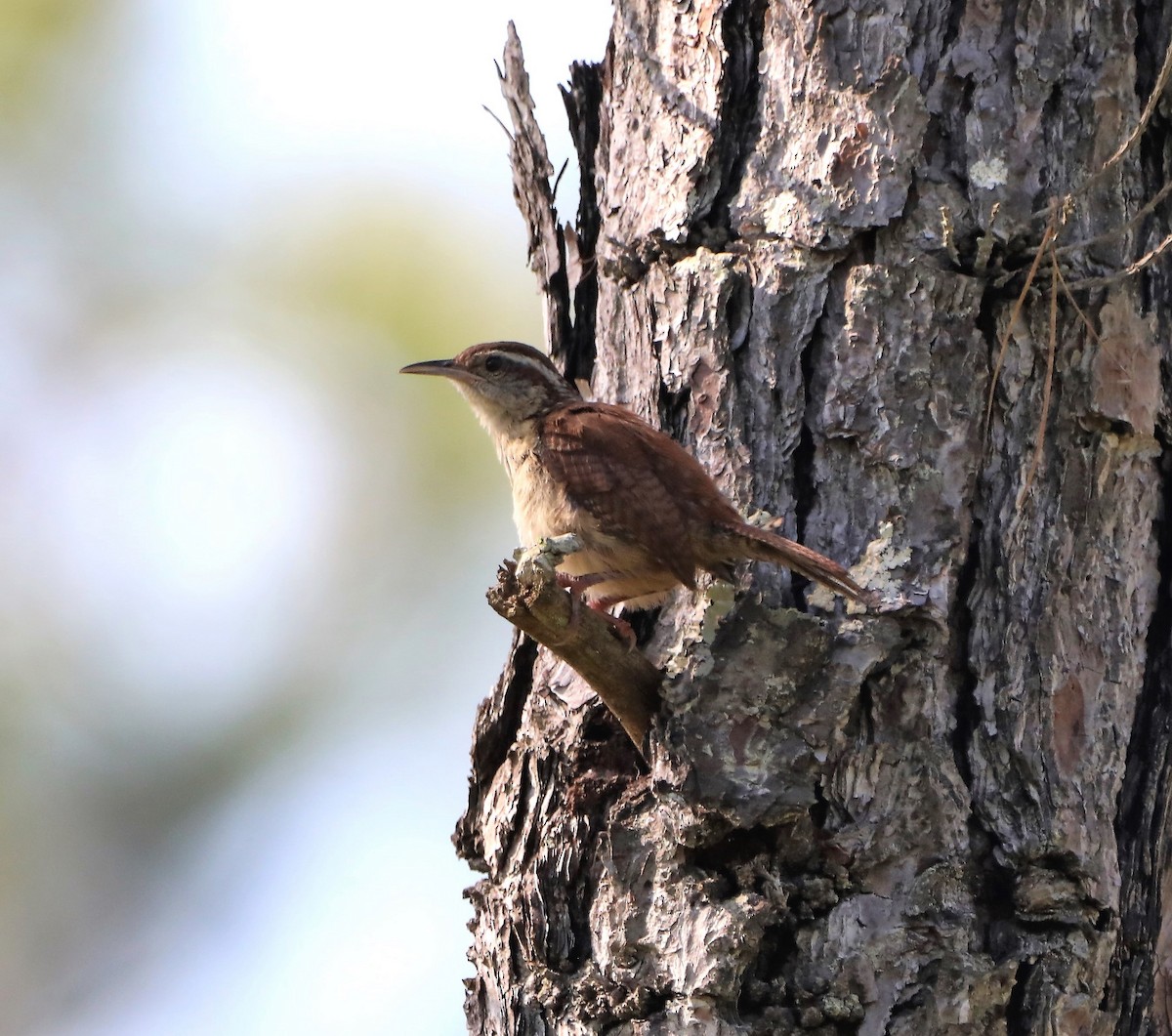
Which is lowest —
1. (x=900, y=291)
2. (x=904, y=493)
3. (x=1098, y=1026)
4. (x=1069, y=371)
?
(x=1098, y=1026)

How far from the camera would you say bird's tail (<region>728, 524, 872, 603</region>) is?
2799 mm

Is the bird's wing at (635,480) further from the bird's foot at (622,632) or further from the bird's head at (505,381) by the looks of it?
the bird's head at (505,381)

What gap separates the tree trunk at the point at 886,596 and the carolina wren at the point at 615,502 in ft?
0.42

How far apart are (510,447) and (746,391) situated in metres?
1.01

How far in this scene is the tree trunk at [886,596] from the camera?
275cm

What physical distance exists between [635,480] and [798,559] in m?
0.57

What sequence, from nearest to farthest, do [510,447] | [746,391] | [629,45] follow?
[746,391] → [629,45] → [510,447]

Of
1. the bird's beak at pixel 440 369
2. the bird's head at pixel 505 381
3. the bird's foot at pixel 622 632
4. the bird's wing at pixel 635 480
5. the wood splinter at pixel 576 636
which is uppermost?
the bird's beak at pixel 440 369

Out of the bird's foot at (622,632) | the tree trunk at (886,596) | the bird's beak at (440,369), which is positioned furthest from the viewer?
the bird's beak at (440,369)

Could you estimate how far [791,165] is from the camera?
3279 millimetres

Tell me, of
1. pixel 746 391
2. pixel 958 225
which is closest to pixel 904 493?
pixel 746 391

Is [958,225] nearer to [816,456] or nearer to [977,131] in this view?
[977,131]

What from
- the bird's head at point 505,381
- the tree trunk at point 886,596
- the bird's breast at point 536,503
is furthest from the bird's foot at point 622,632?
the bird's head at point 505,381

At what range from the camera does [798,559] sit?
2.84 meters
